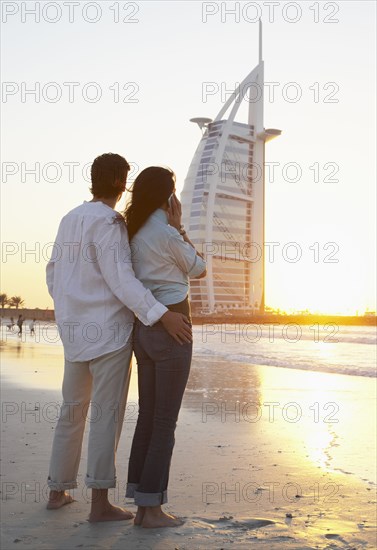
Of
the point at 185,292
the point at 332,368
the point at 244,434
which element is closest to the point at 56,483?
the point at 185,292

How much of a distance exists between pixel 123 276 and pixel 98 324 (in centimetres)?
24

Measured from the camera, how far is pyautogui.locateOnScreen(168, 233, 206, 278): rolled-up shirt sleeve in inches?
112

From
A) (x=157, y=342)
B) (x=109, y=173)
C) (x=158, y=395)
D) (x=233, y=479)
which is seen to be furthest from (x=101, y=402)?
(x=233, y=479)

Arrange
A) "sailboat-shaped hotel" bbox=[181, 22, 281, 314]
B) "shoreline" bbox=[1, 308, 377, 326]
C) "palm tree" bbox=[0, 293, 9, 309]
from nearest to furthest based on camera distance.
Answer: "shoreline" bbox=[1, 308, 377, 326]
"sailboat-shaped hotel" bbox=[181, 22, 281, 314]
"palm tree" bbox=[0, 293, 9, 309]

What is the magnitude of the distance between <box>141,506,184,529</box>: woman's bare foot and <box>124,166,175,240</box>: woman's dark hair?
1.11m

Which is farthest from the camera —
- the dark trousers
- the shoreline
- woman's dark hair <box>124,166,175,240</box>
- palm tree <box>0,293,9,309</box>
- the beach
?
palm tree <box>0,293,9,309</box>

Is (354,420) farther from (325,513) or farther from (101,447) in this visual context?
(101,447)

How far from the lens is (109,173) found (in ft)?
9.99

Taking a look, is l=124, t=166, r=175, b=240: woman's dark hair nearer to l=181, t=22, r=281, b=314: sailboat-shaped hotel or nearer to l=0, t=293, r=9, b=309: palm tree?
l=181, t=22, r=281, b=314: sailboat-shaped hotel

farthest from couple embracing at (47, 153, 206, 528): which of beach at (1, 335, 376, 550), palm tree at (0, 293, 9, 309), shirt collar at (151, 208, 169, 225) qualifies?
palm tree at (0, 293, 9, 309)

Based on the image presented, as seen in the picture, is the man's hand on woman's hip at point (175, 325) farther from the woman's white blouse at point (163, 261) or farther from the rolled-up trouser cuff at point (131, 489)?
the rolled-up trouser cuff at point (131, 489)

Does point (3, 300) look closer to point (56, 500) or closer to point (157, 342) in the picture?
point (56, 500)

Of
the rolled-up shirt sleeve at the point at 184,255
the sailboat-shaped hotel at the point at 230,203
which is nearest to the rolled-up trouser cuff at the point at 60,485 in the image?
the rolled-up shirt sleeve at the point at 184,255

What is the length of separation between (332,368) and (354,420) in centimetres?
855
